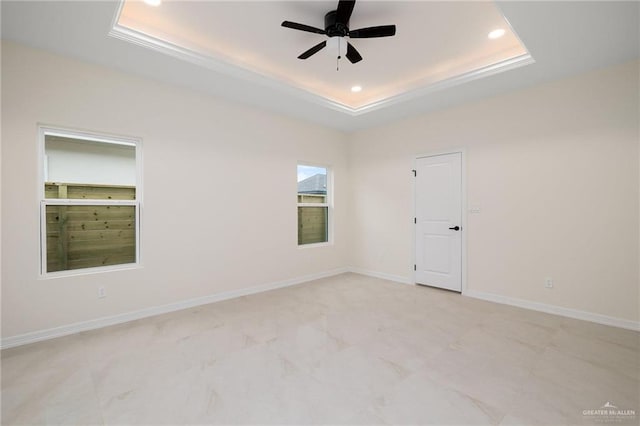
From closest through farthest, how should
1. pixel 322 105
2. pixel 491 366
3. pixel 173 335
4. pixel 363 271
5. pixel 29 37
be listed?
pixel 491 366 → pixel 29 37 → pixel 173 335 → pixel 322 105 → pixel 363 271

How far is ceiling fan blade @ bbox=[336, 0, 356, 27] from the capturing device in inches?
87.0

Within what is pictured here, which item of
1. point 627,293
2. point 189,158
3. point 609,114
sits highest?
point 609,114

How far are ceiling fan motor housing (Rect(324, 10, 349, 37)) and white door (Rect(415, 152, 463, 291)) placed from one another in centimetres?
255

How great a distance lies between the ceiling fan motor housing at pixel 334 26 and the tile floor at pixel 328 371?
2.81 meters

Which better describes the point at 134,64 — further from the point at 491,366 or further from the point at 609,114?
the point at 609,114

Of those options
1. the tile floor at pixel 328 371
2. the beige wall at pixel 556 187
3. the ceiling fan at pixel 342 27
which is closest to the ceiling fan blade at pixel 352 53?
the ceiling fan at pixel 342 27

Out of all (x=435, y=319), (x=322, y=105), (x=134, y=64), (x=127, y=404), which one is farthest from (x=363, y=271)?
(x=134, y=64)

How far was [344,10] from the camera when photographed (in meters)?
2.28

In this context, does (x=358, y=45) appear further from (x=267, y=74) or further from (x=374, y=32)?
(x=267, y=74)

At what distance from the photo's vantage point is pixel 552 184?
3.40 metres

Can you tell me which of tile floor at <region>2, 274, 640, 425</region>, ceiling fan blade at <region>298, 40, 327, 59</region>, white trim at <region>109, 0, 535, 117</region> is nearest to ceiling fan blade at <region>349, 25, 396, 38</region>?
ceiling fan blade at <region>298, 40, 327, 59</region>

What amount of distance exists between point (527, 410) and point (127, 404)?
99.1 inches

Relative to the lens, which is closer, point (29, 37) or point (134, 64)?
point (29, 37)

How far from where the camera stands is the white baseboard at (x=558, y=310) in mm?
2984
